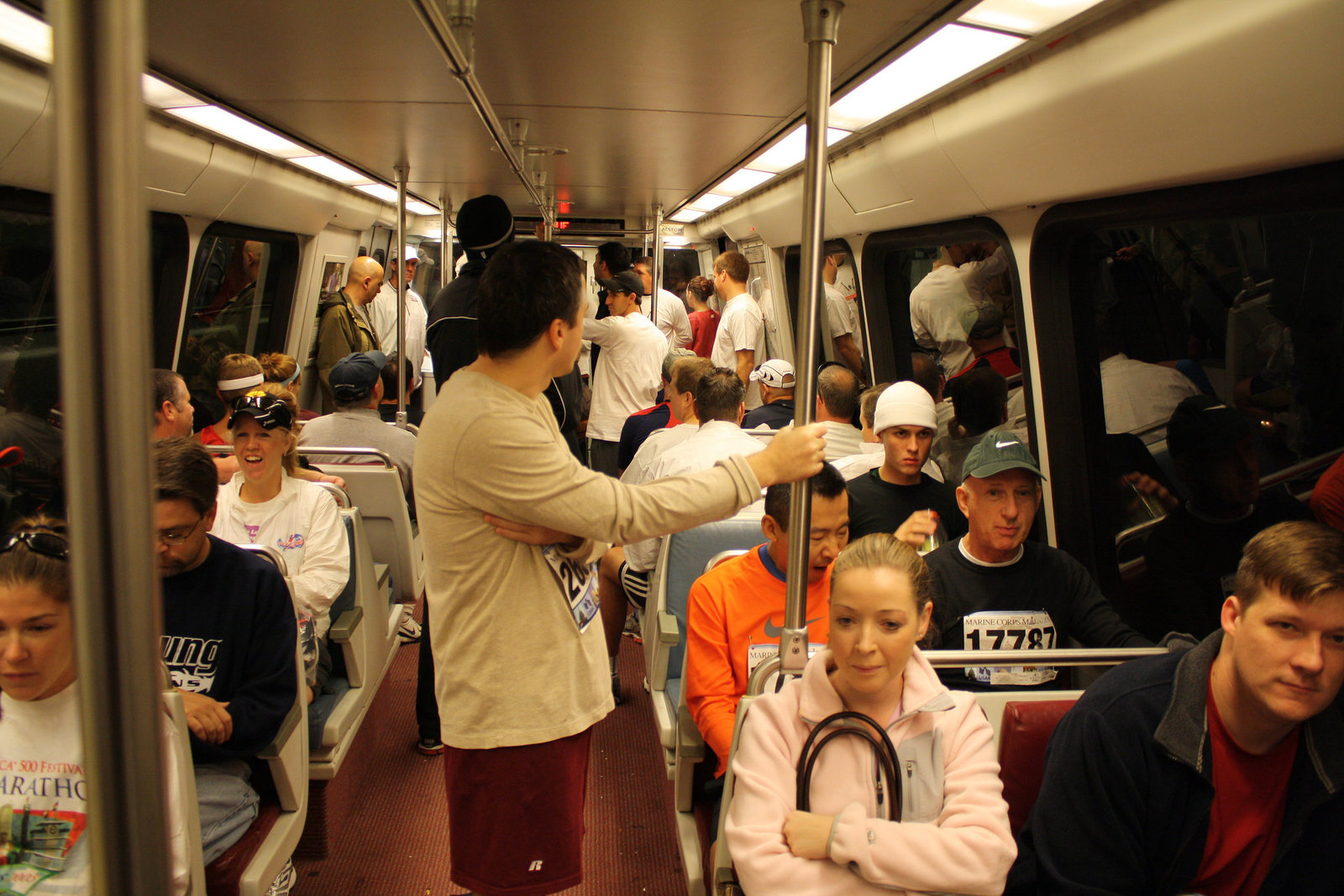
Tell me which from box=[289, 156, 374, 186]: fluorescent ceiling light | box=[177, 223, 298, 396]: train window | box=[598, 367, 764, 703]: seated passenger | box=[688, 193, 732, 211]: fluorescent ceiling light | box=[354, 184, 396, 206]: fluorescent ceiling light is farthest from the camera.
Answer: box=[688, 193, 732, 211]: fluorescent ceiling light

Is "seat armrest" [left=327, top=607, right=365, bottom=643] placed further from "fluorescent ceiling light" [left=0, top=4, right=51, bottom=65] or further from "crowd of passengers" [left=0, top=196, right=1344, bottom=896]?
"fluorescent ceiling light" [left=0, top=4, right=51, bottom=65]

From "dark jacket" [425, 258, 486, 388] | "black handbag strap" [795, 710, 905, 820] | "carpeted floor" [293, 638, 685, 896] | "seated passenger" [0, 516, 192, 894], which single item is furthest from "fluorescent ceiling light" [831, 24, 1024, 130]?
"carpeted floor" [293, 638, 685, 896]

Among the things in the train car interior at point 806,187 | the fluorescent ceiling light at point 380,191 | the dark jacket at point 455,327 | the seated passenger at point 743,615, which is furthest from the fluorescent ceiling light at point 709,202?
the seated passenger at point 743,615

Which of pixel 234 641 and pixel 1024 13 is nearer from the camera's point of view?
pixel 234 641

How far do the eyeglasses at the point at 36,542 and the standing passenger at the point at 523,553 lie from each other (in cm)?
66

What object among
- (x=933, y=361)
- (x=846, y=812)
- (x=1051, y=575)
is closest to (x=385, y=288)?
(x=933, y=361)

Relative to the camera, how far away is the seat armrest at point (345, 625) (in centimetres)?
312

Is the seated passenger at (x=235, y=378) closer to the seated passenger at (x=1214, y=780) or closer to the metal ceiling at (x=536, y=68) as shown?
the metal ceiling at (x=536, y=68)

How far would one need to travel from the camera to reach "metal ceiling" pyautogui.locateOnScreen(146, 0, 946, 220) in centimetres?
254

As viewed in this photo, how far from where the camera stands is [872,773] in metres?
1.62

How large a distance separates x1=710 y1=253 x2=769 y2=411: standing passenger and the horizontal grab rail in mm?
5380

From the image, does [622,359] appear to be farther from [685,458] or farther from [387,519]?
[685,458]

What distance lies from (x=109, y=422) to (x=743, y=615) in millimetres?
1983

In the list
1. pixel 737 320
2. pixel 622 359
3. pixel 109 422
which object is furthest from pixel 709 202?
pixel 109 422
